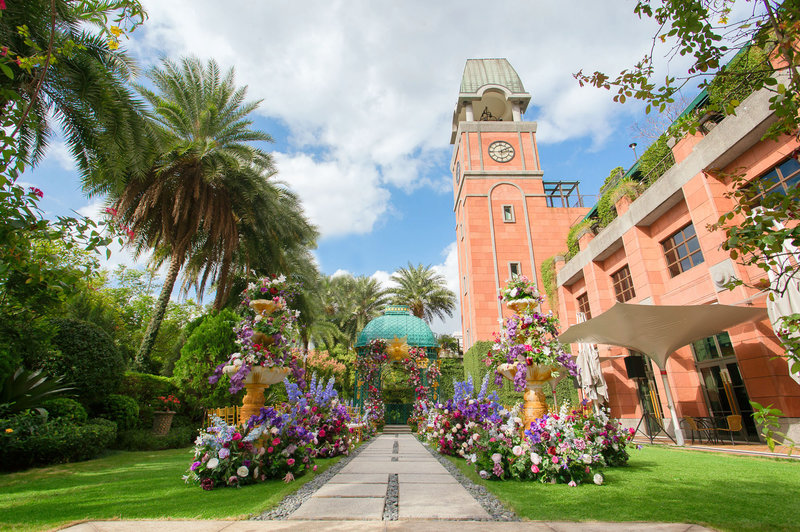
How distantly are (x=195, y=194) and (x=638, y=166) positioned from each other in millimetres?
15213

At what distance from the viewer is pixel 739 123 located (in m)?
7.92

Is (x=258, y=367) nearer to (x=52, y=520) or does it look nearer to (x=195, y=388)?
(x=52, y=520)

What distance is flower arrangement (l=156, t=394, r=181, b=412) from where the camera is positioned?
1107 cm

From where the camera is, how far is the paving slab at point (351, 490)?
12.9 feet

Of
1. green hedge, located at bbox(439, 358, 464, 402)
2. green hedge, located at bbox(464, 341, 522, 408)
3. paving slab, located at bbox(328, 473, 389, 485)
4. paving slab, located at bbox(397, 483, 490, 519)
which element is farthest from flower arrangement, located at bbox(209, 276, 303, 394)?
green hedge, located at bbox(439, 358, 464, 402)

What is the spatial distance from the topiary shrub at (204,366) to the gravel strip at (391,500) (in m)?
8.00

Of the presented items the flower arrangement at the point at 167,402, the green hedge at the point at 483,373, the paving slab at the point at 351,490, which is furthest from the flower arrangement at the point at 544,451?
the green hedge at the point at 483,373

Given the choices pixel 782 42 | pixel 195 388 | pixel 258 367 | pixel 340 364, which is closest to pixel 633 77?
pixel 782 42

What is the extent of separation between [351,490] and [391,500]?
661mm

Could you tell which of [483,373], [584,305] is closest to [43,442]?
[483,373]

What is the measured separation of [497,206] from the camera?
69.2 feet

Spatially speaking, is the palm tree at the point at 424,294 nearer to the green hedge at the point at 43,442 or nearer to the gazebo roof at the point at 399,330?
the gazebo roof at the point at 399,330

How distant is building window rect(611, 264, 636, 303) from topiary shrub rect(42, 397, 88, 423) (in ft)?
48.6

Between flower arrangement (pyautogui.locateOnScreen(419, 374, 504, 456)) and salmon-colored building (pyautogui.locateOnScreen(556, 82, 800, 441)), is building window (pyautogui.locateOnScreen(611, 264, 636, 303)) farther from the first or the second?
flower arrangement (pyautogui.locateOnScreen(419, 374, 504, 456))
